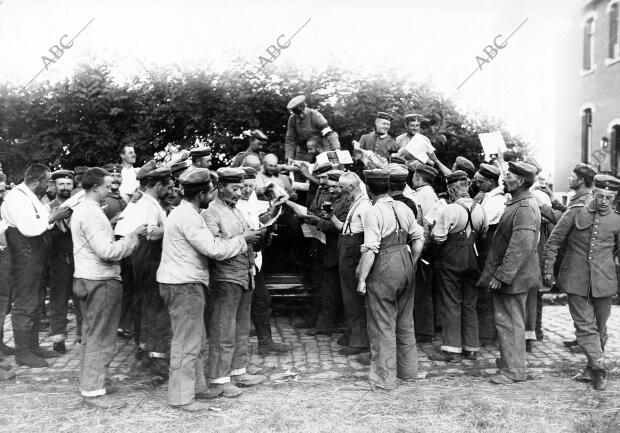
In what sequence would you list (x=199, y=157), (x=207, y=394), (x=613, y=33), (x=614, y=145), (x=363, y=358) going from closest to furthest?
(x=207, y=394), (x=363, y=358), (x=199, y=157), (x=613, y=33), (x=614, y=145)

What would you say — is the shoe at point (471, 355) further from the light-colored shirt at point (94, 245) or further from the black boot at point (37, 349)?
the black boot at point (37, 349)

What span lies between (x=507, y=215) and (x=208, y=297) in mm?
3025

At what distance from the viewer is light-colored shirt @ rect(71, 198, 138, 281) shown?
4922 millimetres

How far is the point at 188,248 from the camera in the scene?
4.91 m

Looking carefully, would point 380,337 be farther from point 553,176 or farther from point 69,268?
point 553,176

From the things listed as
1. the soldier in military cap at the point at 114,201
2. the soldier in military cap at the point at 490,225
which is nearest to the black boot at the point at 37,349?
the soldier in military cap at the point at 114,201

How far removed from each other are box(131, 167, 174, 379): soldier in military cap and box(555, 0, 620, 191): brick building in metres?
17.0

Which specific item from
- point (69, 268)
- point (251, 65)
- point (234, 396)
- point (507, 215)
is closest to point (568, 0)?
point (507, 215)

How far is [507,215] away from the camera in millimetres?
5777

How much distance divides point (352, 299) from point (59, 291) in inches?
134

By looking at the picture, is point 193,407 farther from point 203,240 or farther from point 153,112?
point 153,112

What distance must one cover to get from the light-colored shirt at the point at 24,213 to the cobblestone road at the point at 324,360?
4.84 feet

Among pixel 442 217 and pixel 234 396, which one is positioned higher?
pixel 442 217

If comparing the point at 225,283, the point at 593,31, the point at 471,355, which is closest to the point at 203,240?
the point at 225,283
